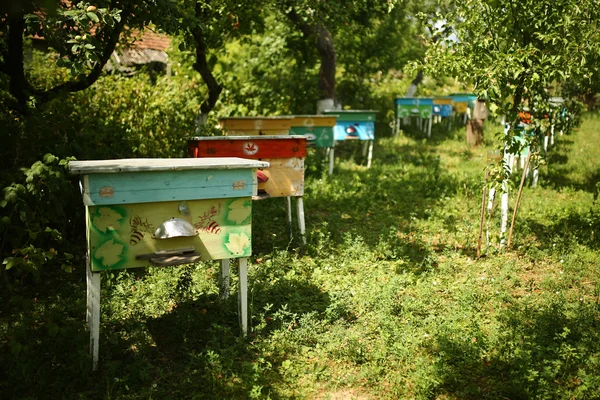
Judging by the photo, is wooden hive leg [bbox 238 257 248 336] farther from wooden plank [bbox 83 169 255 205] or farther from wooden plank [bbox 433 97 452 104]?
wooden plank [bbox 433 97 452 104]

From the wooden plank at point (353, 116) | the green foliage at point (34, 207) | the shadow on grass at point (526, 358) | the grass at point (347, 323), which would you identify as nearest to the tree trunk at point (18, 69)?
the green foliage at point (34, 207)

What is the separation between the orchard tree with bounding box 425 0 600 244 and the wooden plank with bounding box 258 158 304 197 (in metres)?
1.87

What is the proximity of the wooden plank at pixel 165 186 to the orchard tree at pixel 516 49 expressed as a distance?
8.79 ft

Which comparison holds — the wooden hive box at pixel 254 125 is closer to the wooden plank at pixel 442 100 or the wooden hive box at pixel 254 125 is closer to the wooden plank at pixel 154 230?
the wooden plank at pixel 154 230

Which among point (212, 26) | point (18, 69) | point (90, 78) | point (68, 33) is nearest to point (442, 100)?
Result: point (212, 26)

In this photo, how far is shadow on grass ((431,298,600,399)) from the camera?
3645 mm

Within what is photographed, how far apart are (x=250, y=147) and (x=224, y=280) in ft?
5.59

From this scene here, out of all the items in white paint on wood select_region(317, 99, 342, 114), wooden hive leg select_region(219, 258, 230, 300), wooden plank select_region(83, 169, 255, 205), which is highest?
white paint on wood select_region(317, 99, 342, 114)

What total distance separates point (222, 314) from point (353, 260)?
6.16 feet

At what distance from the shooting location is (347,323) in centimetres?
461

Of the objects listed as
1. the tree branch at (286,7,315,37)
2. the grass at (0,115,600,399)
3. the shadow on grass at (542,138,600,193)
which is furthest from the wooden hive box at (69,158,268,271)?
the tree branch at (286,7,315,37)

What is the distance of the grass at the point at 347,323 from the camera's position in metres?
3.70

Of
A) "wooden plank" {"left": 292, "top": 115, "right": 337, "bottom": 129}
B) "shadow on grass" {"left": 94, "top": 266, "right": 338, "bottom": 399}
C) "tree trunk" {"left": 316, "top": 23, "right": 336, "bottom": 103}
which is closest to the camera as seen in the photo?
"shadow on grass" {"left": 94, "top": 266, "right": 338, "bottom": 399}

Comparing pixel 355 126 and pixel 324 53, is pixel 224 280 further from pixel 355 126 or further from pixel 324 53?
pixel 324 53
